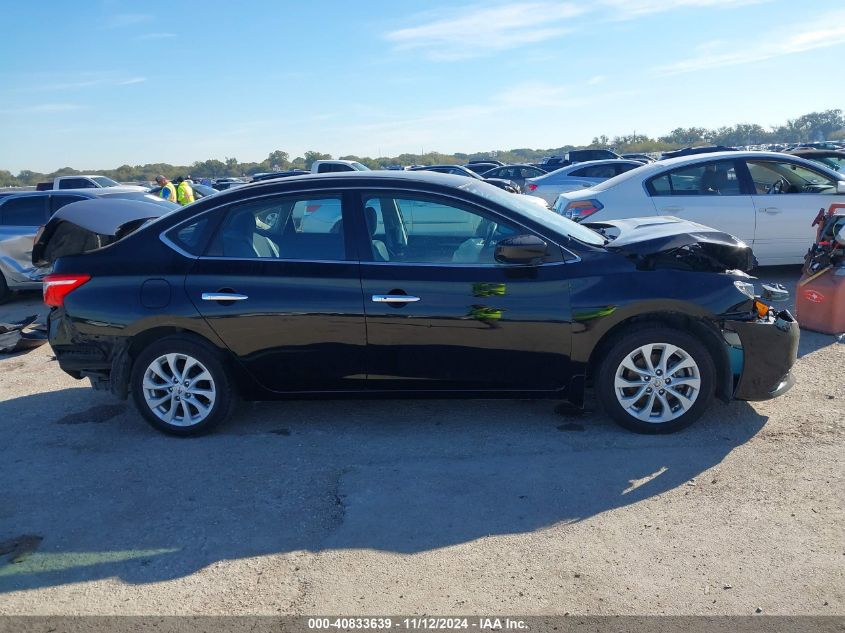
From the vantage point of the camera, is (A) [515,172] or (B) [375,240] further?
(A) [515,172]

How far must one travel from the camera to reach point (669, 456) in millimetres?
4543

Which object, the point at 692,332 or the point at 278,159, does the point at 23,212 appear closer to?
the point at 692,332

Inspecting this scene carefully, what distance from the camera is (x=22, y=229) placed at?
35.3 feet

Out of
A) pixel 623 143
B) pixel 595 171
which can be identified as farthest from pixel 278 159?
pixel 595 171

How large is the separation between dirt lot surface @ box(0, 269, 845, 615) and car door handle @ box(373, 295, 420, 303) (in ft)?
3.07

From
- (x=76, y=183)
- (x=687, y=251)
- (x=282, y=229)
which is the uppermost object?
(x=76, y=183)

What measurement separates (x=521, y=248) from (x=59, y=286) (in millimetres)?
3233

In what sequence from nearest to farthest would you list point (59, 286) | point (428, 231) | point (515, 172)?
point (428, 231), point (59, 286), point (515, 172)

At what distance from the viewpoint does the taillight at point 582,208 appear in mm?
9352

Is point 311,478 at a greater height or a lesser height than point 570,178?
lesser

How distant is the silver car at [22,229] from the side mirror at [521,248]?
704cm

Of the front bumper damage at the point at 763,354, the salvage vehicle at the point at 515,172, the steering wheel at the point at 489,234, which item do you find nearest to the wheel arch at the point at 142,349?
the steering wheel at the point at 489,234

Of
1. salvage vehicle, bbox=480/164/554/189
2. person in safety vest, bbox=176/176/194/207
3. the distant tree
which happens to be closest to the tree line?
the distant tree

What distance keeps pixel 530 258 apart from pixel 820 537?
220cm
